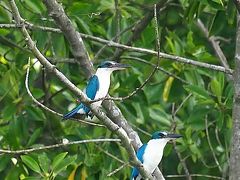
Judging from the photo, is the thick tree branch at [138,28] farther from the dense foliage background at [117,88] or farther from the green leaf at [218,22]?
the green leaf at [218,22]

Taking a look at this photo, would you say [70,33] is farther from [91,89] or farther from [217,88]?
[217,88]

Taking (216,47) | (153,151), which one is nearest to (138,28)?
(216,47)

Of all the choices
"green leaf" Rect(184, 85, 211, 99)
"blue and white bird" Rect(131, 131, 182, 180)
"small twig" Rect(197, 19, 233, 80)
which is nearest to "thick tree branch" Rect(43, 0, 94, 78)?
"blue and white bird" Rect(131, 131, 182, 180)

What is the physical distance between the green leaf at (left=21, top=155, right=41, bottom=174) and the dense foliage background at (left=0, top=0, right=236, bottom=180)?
150mm

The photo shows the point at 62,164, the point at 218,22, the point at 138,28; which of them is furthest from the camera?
the point at 138,28

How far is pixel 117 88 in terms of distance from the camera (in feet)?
22.3

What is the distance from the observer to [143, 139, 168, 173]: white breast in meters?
5.54

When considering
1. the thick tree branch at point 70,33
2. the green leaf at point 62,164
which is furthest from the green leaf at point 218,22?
the green leaf at point 62,164

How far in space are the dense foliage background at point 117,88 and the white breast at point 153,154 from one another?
2.03 ft

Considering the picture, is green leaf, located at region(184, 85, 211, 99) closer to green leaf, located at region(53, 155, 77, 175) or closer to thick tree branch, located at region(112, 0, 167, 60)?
thick tree branch, located at region(112, 0, 167, 60)

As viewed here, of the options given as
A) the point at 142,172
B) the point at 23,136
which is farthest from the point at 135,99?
the point at 142,172

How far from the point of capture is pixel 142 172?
4.40 meters

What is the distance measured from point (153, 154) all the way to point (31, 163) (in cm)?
85

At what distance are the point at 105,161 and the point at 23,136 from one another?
781mm
